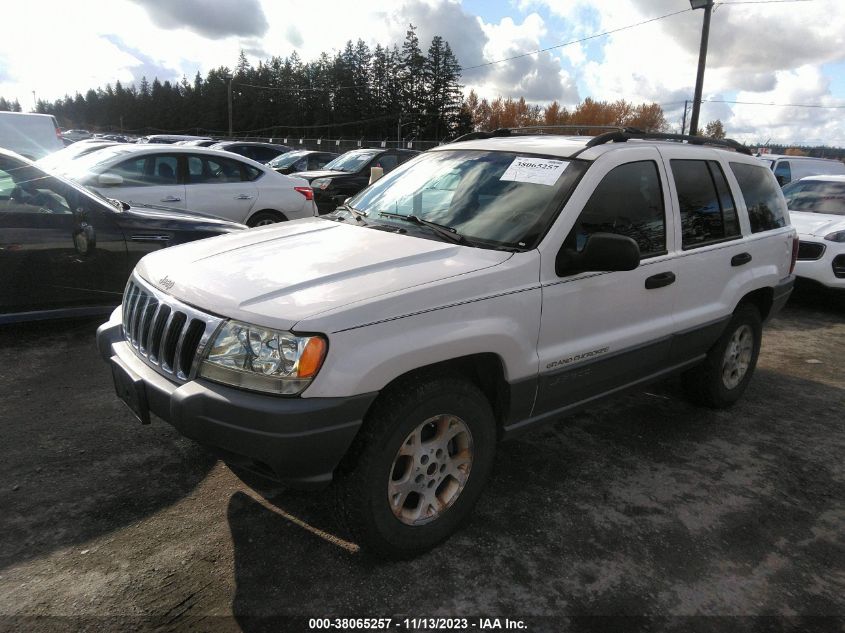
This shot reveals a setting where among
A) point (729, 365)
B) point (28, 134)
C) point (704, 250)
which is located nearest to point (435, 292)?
point (704, 250)

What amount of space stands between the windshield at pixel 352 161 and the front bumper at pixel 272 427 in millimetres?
12140

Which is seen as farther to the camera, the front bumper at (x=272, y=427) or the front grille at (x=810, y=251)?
the front grille at (x=810, y=251)

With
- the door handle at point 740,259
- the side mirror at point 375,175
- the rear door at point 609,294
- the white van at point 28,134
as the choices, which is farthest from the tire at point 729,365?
the white van at point 28,134

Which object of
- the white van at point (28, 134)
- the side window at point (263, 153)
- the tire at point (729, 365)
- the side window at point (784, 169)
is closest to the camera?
the tire at point (729, 365)

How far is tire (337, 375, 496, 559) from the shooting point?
2.38m

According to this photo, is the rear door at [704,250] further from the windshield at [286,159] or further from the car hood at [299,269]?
the windshield at [286,159]

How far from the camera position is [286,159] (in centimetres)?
1736

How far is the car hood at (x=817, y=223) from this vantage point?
7.72m

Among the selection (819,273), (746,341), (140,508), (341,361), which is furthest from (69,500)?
(819,273)

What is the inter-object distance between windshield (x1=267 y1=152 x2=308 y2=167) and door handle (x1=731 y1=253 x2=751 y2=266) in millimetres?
14557

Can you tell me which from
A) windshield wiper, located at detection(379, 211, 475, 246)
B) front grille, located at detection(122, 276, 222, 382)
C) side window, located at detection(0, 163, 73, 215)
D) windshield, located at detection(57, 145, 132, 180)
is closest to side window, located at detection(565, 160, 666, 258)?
windshield wiper, located at detection(379, 211, 475, 246)

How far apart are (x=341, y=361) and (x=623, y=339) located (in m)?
1.76

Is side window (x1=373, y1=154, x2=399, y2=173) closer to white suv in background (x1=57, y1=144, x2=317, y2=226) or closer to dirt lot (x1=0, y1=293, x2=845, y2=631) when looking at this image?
white suv in background (x1=57, y1=144, x2=317, y2=226)

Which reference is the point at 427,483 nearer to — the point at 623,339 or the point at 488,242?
the point at 488,242
